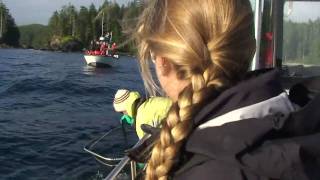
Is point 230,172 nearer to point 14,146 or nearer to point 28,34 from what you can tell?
point 14,146

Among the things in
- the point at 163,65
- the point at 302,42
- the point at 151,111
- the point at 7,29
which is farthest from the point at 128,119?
the point at 7,29

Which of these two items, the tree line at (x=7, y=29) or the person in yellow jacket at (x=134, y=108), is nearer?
the person in yellow jacket at (x=134, y=108)

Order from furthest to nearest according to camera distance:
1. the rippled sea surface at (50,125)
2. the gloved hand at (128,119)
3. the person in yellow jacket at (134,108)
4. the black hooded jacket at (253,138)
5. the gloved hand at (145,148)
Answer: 1. the rippled sea surface at (50,125)
2. the gloved hand at (128,119)
3. the person in yellow jacket at (134,108)
4. the gloved hand at (145,148)
5. the black hooded jacket at (253,138)

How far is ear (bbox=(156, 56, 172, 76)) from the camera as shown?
134cm

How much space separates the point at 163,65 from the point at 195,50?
96 millimetres

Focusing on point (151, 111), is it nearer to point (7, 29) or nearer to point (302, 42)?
point (302, 42)

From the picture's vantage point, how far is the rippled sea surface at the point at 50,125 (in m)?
9.68

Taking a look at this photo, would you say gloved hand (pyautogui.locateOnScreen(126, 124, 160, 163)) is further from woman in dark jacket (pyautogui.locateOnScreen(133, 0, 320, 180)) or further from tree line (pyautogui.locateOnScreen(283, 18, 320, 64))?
tree line (pyautogui.locateOnScreen(283, 18, 320, 64))

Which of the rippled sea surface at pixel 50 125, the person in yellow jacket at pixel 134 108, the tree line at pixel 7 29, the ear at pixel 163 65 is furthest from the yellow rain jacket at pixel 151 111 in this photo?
the tree line at pixel 7 29

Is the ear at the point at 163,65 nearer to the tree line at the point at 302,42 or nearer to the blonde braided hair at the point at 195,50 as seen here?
the blonde braided hair at the point at 195,50

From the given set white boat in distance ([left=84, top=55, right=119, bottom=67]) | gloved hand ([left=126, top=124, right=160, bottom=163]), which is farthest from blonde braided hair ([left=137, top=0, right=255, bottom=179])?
white boat in distance ([left=84, top=55, right=119, bottom=67])

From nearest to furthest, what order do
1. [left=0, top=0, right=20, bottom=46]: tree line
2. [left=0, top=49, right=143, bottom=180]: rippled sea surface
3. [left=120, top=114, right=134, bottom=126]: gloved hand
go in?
[left=120, top=114, right=134, bottom=126]: gloved hand → [left=0, top=49, right=143, bottom=180]: rippled sea surface → [left=0, top=0, right=20, bottom=46]: tree line

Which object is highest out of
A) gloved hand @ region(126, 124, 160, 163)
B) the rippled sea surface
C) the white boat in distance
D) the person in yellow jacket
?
gloved hand @ region(126, 124, 160, 163)

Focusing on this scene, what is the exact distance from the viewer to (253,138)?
121 cm
